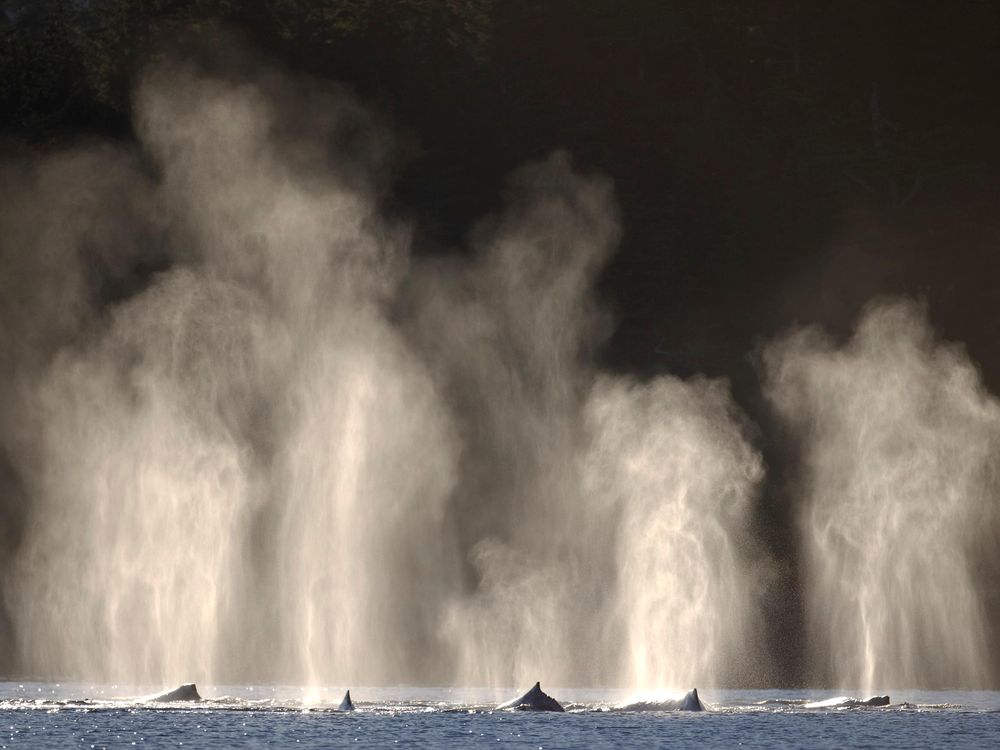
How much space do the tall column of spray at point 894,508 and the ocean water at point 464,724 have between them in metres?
17.3

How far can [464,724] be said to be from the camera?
7675 centimetres

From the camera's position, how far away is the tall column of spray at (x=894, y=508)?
4476 inches

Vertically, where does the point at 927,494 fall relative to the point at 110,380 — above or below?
below

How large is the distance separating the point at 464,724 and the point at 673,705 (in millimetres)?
12730

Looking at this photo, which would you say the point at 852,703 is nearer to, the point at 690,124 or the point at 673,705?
the point at 673,705

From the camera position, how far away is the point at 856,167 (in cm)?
17550

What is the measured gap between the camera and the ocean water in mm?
69000

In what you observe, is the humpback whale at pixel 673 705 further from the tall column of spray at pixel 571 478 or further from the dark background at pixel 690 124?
the dark background at pixel 690 124

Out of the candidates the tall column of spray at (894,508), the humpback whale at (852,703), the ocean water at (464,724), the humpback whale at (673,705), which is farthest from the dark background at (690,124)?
the humpback whale at (673,705)

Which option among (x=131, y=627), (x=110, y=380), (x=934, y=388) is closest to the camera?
(x=131, y=627)

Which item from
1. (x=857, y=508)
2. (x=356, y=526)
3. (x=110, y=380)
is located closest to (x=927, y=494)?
(x=857, y=508)

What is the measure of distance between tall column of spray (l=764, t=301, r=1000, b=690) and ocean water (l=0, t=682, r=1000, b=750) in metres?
17.3

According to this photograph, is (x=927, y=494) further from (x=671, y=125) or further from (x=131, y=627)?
(x=671, y=125)

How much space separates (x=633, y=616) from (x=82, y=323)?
2556 inches
